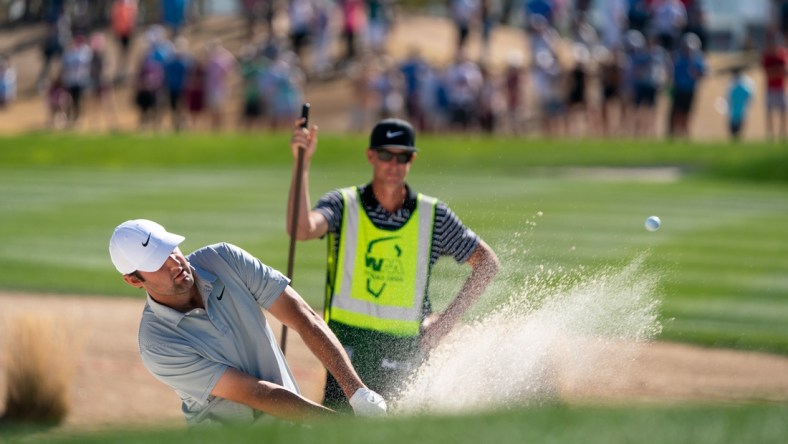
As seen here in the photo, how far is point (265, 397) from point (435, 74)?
79.1ft

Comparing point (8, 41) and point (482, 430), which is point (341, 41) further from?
point (482, 430)

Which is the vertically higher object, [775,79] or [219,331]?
[775,79]

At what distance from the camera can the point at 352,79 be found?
34.1 m

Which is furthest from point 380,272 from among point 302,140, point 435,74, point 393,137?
point 435,74

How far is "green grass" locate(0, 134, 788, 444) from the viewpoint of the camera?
321cm

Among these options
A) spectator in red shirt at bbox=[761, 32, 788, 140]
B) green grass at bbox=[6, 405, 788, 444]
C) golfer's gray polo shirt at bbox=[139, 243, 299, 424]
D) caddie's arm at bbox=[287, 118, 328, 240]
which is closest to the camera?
green grass at bbox=[6, 405, 788, 444]

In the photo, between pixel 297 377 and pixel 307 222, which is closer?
pixel 307 222

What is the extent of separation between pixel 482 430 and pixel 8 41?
38470mm

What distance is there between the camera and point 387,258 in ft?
23.5

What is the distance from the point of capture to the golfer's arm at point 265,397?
559cm

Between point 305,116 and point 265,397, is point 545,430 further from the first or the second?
point 305,116

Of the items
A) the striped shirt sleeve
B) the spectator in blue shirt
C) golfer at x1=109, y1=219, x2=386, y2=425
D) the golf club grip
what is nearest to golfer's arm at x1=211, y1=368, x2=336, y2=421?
golfer at x1=109, y1=219, x2=386, y2=425

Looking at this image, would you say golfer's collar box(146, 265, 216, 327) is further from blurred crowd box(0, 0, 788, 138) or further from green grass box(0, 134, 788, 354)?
blurred crowd box(0, 0, 788, 138)

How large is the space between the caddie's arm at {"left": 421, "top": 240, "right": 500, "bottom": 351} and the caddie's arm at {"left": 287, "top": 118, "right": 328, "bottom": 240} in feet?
2.43
